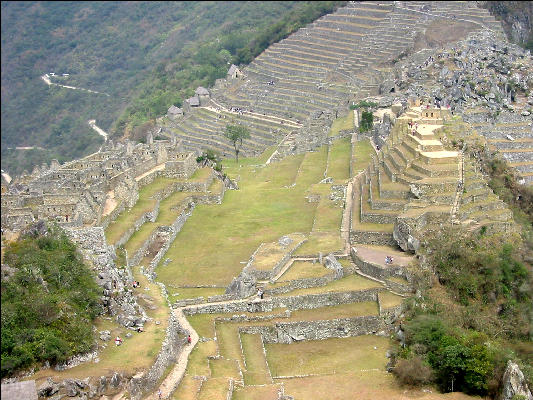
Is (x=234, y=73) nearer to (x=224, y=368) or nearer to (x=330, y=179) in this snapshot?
(x=330, y=179)

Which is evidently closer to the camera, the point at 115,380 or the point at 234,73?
the point at 115,380

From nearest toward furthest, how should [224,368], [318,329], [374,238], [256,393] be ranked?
[256,393]
[224,368]
[318,329]
[374,238]

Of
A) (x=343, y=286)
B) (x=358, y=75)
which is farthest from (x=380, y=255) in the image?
(x=358, y=75)

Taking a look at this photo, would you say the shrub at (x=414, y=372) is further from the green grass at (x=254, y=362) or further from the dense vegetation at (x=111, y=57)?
the dense vegetation at (x=111, y=57)

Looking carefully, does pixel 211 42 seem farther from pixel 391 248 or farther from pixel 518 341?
pixel 518 341

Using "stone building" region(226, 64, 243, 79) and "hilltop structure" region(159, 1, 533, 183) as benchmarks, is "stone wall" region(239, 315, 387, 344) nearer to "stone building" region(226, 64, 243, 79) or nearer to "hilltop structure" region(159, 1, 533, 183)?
"hilltop structure" region(159, 1, 533, 183)
